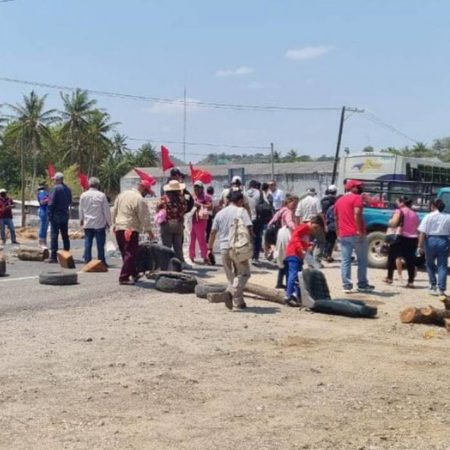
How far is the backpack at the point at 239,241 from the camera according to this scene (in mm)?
9758

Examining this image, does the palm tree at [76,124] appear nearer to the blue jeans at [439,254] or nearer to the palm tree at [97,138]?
the palm tree at [97,138]

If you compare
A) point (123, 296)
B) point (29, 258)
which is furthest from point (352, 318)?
point (29, 258)

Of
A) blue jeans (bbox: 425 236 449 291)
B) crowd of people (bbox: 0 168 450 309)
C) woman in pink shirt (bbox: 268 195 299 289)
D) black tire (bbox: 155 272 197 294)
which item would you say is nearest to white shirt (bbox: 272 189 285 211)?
crowd of people (bbox: 0 168 450 309)

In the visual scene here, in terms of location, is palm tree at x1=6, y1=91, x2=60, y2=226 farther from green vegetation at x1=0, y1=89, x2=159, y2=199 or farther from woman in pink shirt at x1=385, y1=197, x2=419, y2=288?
woman in pink shirt at x1=385, y1=197, x2=419, y2=288

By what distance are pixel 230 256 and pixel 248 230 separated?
419 mm

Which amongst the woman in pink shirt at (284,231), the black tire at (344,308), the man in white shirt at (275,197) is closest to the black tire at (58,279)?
the woman in pink shirt at (284,231)

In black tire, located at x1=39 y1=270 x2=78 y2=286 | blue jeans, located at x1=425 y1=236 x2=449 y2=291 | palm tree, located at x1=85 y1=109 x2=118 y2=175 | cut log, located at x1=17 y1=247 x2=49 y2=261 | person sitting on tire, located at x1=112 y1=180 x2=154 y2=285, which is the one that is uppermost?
palm tree, located at x1=85 y1=109 x2=118 y2=175

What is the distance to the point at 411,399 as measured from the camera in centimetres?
611

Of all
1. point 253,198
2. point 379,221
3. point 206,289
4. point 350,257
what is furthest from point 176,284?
point 379,221

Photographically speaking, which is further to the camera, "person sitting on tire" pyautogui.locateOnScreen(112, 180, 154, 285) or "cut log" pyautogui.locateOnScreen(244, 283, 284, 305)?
"person sitting on tire" pyautogui.locateOnScreen(112, 180, 154, 285)

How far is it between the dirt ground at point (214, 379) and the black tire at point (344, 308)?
22 centimetres

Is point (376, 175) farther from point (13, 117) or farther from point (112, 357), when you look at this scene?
point (13, 117)

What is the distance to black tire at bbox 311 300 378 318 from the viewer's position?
32.8 feet

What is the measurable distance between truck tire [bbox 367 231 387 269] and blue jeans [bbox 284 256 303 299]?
5.67 meters
